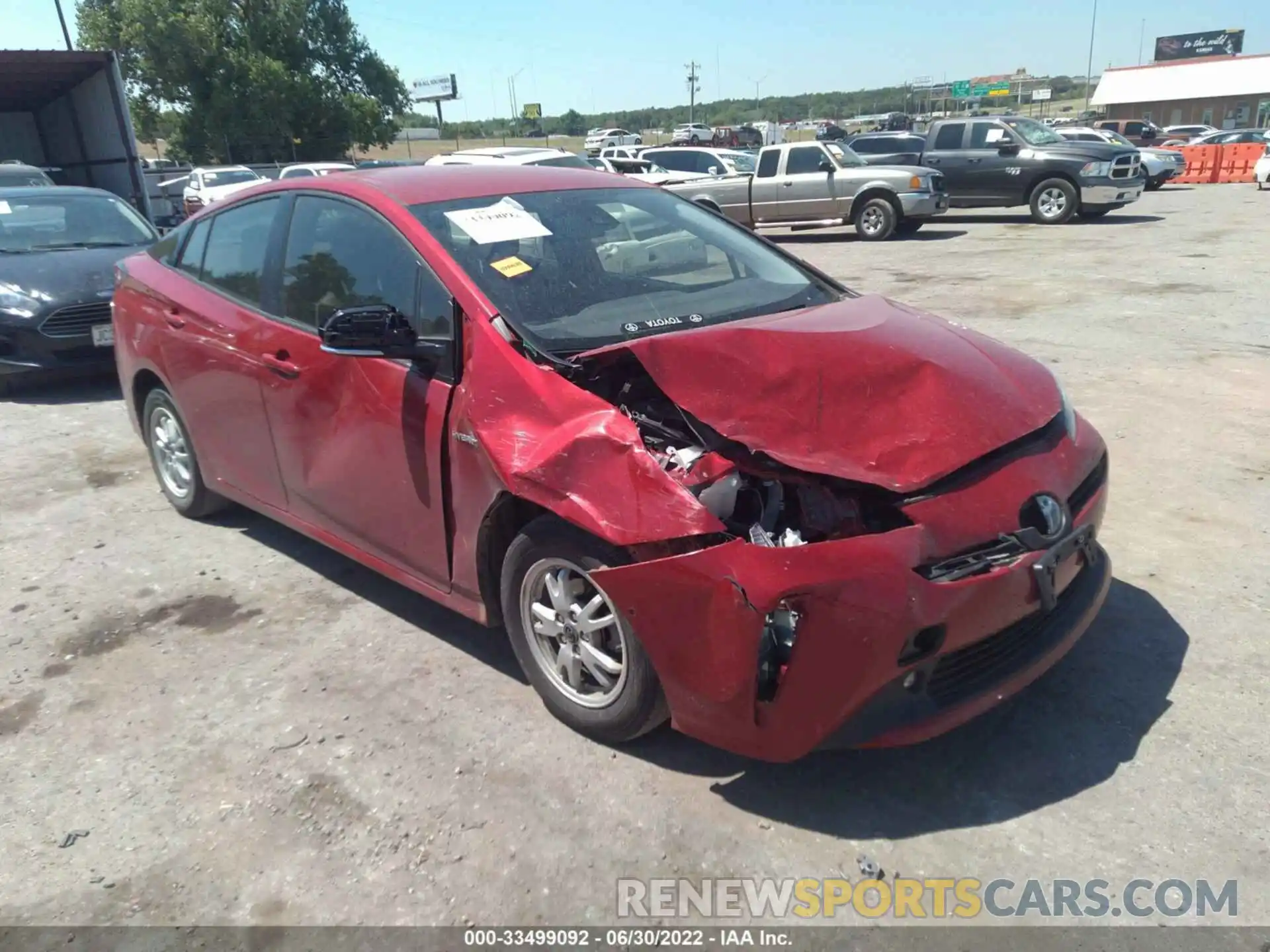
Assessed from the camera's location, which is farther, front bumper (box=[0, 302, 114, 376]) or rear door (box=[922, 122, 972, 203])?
rear door (box=[922, 122, 972, 203])

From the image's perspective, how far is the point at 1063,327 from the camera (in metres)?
Answer: 8.81

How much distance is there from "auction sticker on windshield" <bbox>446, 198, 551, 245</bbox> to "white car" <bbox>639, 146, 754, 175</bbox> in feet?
52.1

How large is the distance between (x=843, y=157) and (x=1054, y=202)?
4024 millimetres

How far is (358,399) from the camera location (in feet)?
11.6

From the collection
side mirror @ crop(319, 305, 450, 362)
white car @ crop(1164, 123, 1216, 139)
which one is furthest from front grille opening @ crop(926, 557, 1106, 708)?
white car @ crop(1164, 123, 1216, 139)

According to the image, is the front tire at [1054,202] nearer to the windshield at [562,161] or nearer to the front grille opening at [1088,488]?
the windshield at [562,161]

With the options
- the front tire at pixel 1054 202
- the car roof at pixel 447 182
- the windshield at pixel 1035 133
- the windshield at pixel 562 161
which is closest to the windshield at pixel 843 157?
the windshield at pixel 1035 133

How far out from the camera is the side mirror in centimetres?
324

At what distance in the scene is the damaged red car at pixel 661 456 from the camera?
8.30 feet

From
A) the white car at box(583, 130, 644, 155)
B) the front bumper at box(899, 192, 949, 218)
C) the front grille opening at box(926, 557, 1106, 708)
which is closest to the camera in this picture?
the front grille opening at box(926, 557, 1106, 708)

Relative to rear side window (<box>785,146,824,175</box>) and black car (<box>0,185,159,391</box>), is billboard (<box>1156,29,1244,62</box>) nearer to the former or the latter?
rear side window (<box>785,146,824,175</box>)

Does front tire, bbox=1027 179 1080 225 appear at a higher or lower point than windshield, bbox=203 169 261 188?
lower

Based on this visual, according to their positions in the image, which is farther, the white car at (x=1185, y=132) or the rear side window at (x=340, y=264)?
the white car at (x=1185, y=132)

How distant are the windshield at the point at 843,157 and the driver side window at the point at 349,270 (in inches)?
579
